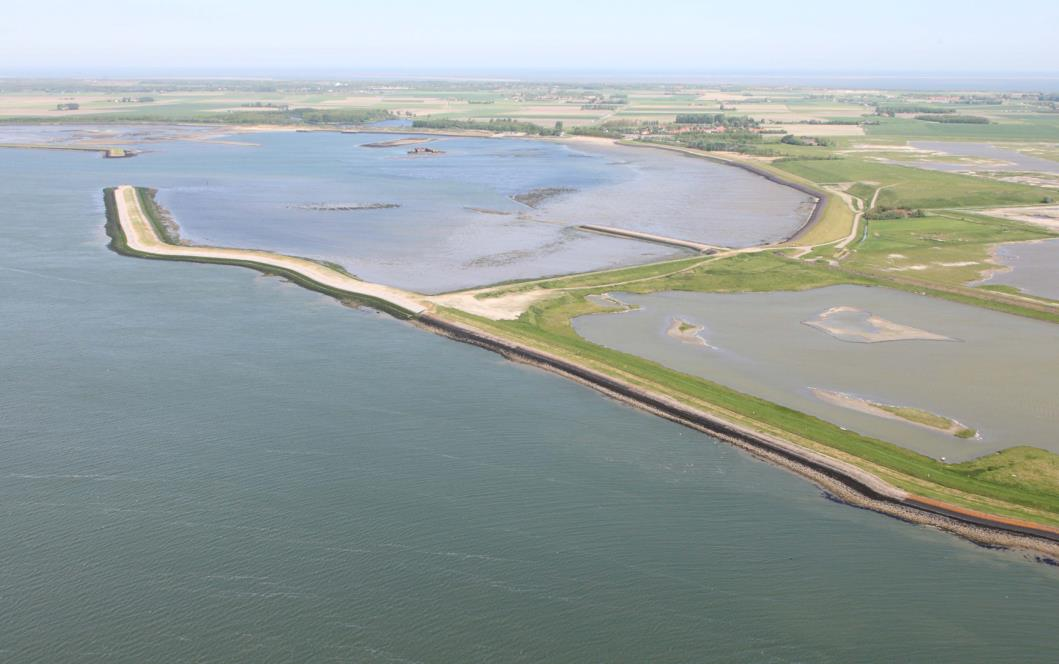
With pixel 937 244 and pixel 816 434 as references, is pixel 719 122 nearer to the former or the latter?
pixel 937 244

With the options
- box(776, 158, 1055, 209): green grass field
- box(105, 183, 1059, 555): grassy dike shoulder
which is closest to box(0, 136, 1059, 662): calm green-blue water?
box(105, 183, 1059, 555): grassy dike shoulder

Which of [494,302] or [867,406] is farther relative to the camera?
[494,302]

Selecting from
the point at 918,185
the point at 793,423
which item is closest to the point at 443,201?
the point at 918,185

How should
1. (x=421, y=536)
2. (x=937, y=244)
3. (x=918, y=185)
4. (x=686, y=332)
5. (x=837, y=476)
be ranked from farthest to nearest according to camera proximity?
1. (x=918, y=185)
2. (x=937, y=244)
3. (x=686, y=332)
4. (x=837, y=476)
5. (x=421, y=536)

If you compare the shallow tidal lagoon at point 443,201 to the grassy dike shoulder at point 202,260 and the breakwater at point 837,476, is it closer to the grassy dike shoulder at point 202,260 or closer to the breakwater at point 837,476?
the grassy dike shoulder at point 202,260

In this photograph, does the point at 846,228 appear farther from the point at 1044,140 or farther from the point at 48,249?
the point at 1044,140

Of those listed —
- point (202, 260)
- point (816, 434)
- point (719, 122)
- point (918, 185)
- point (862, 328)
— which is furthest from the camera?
point (719, 122)
